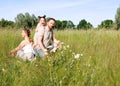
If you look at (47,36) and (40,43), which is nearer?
(40,43)

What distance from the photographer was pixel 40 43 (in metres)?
7.48

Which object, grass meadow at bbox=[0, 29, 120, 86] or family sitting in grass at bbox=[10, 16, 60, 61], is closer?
grass meadow at bbox=[0, 29, 120, 86]

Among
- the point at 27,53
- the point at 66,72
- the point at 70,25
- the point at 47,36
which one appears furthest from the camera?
the point at 70,25

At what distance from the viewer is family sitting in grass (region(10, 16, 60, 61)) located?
7023mm

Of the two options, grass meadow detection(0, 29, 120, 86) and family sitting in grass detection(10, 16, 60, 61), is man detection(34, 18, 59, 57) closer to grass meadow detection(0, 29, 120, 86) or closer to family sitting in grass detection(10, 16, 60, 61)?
family sitting in grass detection(10, 16, 60, 61)

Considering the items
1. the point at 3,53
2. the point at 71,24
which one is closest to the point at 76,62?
the point at 3,53

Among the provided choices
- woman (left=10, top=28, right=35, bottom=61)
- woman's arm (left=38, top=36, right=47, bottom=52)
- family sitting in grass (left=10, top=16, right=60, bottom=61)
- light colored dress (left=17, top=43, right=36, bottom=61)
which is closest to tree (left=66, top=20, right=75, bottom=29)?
family sitting in grass (left=10, top=16, right=60, bottom=61)

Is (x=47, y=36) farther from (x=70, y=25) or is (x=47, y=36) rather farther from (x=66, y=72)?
(x=70, y=25)

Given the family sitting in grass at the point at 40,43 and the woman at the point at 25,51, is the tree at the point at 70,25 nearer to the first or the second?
the family sitting in grass at the point at 40,43

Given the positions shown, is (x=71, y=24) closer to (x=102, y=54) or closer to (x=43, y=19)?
(x=43, y=19)

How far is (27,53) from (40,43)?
0.63 m

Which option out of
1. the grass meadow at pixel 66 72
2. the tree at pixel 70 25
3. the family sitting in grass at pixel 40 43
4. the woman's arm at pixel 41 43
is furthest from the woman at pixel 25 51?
the tree at pixel 70 25

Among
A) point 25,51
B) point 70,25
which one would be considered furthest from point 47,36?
point 70,25

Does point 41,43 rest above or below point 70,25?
above
